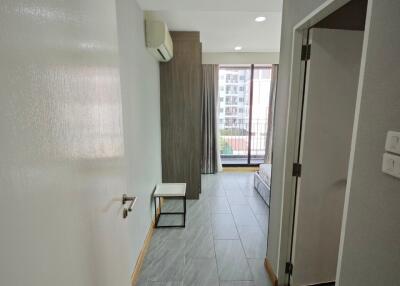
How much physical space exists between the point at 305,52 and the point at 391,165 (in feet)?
3.47

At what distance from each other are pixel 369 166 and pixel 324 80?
0.88m

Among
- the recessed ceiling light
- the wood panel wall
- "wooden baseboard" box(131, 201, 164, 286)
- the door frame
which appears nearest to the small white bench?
"wooden baseboard" box(131, 201, 164, 286)

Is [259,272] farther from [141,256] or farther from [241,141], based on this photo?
[241,141]

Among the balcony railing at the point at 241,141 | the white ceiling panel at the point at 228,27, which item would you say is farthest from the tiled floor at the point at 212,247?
the white ceiling panel at the point at 228,27

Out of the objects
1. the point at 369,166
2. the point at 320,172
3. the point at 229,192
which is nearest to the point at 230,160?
the point at 229,192

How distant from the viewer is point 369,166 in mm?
931

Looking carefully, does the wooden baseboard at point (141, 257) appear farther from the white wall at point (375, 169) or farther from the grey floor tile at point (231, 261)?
the white wall at point (375, 169)

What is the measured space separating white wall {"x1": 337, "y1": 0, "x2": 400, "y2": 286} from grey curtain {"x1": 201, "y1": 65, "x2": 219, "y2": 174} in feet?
13.5

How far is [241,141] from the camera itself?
5.70 meters

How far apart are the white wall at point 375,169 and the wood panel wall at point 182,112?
8.85 ft

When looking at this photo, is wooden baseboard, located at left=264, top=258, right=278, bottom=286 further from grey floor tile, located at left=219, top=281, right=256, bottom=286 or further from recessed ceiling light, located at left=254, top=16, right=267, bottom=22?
recessed ceiling light, located at left=254, top=16, right=267, bottom=22

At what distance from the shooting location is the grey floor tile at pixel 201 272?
198 centimetres

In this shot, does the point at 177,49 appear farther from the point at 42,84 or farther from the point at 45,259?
the point at 45,259

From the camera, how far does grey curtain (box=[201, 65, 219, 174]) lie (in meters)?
4.97
